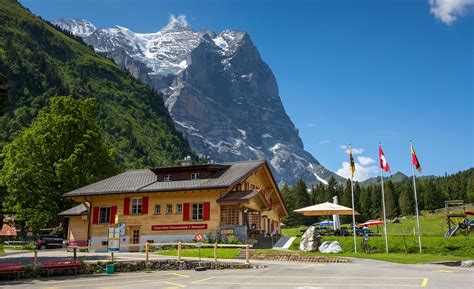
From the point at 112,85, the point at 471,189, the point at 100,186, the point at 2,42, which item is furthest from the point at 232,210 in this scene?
the point at 112,85

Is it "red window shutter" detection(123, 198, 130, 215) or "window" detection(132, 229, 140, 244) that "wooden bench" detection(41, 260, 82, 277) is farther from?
"red window shutter" detection(123, 198, 130, 215)

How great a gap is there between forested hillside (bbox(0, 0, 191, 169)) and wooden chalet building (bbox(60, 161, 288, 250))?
59.1 meters

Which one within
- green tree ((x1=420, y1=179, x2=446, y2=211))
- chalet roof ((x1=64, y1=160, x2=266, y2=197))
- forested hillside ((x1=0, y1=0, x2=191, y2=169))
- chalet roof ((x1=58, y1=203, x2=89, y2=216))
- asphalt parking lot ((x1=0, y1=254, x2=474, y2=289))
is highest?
forested hillside ((x1=0, y1=0, x2=191, y2=169))

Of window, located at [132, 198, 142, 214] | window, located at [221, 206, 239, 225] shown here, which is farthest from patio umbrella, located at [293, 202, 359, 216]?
window, located at [132, 198, 142, 214]

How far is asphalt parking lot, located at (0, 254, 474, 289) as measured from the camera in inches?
570

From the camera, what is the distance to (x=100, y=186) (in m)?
39.4

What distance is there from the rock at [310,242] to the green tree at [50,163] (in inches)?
992

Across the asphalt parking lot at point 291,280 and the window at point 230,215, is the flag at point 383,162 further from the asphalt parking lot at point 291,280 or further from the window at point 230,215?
the window at point 230,215

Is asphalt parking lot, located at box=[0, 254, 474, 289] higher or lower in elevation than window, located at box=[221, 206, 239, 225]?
lower

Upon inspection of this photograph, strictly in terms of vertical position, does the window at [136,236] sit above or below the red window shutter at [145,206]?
below

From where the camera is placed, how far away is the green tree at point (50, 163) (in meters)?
43.5

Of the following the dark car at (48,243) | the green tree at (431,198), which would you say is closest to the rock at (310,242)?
the dark car at (48,243)

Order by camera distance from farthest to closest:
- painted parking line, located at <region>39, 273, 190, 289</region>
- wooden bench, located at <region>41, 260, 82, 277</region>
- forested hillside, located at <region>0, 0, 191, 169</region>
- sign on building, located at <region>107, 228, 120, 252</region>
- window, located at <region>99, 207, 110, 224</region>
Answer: forested hillside, located at <region>0, 0, 191, 169</region>
window, located at <region>99, 207, 110, 224</region>
sign on building, located at <region>107, 228, 120, 252</region>
wooden bench, located at <region>41, 260, 82, 277</region>
painted parking line, located at <region>39, 273, 190, 289</region>

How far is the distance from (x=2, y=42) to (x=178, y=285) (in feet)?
462
